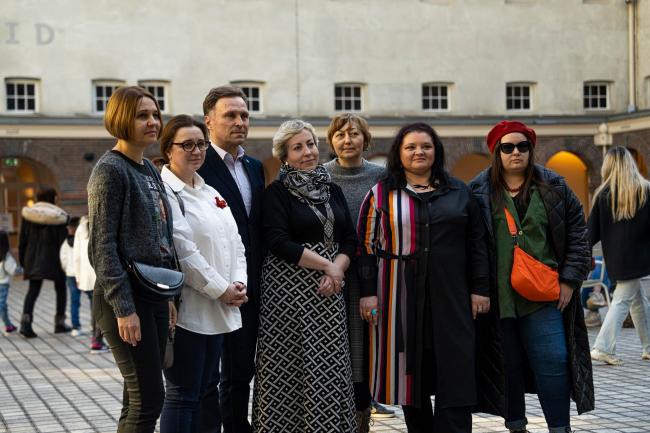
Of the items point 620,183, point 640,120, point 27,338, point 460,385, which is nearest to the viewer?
point 460,385

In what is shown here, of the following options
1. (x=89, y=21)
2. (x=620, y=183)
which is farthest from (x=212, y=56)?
(x=620, y=183)

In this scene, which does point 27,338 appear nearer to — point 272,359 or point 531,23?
point 272,359

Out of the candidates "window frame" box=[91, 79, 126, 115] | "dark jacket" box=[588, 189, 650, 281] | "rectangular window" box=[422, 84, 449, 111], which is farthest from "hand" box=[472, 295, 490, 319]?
"rectangular window" box=[422, 84, 449, 111]

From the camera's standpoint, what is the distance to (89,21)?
1147 inches

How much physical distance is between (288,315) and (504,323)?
1.41m

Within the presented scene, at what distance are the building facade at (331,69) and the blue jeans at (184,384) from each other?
24.2 meters

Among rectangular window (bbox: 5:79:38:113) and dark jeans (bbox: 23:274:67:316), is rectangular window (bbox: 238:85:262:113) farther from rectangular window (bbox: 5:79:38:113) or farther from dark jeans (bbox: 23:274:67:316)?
dark jeans (bbox: 23:274:67:316)

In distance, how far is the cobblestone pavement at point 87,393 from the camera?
7.85 m

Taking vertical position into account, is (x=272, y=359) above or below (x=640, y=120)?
below

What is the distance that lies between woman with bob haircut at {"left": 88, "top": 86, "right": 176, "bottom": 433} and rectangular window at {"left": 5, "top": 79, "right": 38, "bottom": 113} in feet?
82.8

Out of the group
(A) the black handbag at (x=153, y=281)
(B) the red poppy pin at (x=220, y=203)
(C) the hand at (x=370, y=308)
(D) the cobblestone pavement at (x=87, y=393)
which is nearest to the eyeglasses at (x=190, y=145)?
(B) the red poppy pin at (x=220, y=203)

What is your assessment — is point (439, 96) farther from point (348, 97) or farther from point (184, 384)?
point (184, 384)

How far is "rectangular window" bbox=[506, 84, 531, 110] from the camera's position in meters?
32.4

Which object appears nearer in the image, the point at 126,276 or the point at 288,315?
the point at 126,276
